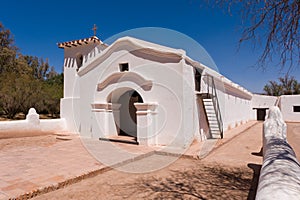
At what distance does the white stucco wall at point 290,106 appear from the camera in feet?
87.4

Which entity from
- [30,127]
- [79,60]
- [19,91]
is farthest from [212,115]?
[19,91]

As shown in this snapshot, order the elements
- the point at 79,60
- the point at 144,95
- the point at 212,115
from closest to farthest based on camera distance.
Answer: the point at 144,95
the point at 212,115
the point at 79,60

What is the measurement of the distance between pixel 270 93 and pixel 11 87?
43.4 m

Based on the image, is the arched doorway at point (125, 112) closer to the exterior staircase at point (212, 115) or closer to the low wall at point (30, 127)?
the exterior staircase at point (212, 115)

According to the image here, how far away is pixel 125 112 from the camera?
1267cm

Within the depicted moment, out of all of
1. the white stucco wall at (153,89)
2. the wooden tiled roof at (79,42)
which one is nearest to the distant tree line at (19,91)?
the wooden tiled roof at (79,42)

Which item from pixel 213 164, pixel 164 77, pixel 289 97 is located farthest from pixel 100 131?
pixel 289 97

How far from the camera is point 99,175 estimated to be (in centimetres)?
570

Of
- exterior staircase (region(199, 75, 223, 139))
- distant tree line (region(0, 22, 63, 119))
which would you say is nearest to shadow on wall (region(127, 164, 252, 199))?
exterior staircase (region(199, 75, 223, 139))

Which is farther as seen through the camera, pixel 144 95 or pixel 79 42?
pixel 79 42

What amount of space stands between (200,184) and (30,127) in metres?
10.7

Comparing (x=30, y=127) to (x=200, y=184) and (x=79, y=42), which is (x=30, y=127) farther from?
(x=200, y=184)

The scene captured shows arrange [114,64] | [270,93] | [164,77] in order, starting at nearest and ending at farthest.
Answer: [164,77], [114,64], [270,93]

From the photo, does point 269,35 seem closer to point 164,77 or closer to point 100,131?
point 164,77
